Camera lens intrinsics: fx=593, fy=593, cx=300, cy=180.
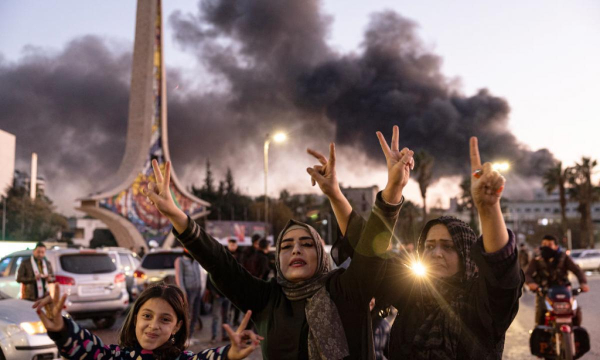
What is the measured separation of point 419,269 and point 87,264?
1040 centimetres

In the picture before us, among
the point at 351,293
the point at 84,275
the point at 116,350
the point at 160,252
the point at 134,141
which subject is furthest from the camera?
the point at 134,141

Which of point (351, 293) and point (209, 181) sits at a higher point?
point (209, 181)

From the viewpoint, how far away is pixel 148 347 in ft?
9.52

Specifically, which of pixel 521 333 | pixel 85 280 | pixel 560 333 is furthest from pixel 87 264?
pixel 560 333

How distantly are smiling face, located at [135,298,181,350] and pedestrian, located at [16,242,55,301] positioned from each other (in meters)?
8.33

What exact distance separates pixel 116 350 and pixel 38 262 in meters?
8.51

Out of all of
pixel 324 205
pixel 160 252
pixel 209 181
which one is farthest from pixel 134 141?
pixel 209 181

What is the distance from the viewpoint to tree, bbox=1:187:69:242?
68.2m

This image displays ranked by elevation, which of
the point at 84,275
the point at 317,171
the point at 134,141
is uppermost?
the point at 134,141

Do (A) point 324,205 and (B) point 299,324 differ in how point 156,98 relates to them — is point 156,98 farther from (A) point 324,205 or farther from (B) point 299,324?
(A) point 324,205

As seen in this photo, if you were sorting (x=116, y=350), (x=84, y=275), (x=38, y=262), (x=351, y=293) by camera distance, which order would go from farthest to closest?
(x=84, y=275) → (x=38, y=262) → (x=116, y=350) → (x=351, y=293)

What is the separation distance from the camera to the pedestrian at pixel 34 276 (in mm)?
10398

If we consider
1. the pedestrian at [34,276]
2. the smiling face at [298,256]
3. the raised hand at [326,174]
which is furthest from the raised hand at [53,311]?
the pedestrian at [34,276]

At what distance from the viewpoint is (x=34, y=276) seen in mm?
10430
